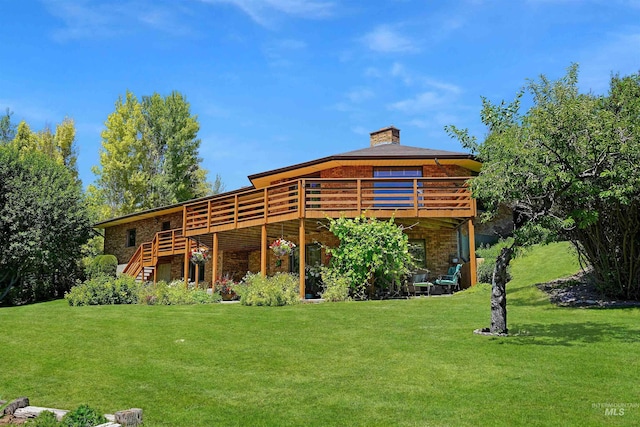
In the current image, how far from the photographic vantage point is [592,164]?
9461 mm

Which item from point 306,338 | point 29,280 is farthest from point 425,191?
point 29,280

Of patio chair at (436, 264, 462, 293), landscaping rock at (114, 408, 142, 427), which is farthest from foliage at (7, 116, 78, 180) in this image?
landscaping rock at (114, 408, 142, 427)

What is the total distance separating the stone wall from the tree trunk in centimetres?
2160

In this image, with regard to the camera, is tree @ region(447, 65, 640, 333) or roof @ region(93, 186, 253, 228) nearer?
tree @ region(447, 65, 640, 333)

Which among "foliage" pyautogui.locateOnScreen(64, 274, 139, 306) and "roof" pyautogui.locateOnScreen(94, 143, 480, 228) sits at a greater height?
"roof" pyautogui.locateOnScreen(94, 143, 480, 228)

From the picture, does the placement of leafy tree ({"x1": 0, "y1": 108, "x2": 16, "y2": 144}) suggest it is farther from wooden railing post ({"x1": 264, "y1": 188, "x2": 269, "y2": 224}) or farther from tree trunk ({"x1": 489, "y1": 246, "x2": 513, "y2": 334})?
tree trunk ({"x1": 489, "y1": 246, "x2": 513, "y2": 334})

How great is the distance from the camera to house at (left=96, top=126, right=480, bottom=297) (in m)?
16.8

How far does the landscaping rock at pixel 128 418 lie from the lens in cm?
492

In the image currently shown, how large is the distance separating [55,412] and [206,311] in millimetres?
7515

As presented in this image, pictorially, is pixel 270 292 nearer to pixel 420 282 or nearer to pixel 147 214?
pixel 420 282

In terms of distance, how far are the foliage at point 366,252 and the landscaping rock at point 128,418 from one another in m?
10.8

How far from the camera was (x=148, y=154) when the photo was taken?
37094 millimetres

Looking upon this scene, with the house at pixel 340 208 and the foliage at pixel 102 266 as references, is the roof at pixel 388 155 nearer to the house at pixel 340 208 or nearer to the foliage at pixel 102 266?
the house at pixel 340 208

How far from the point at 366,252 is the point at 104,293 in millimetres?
8098
